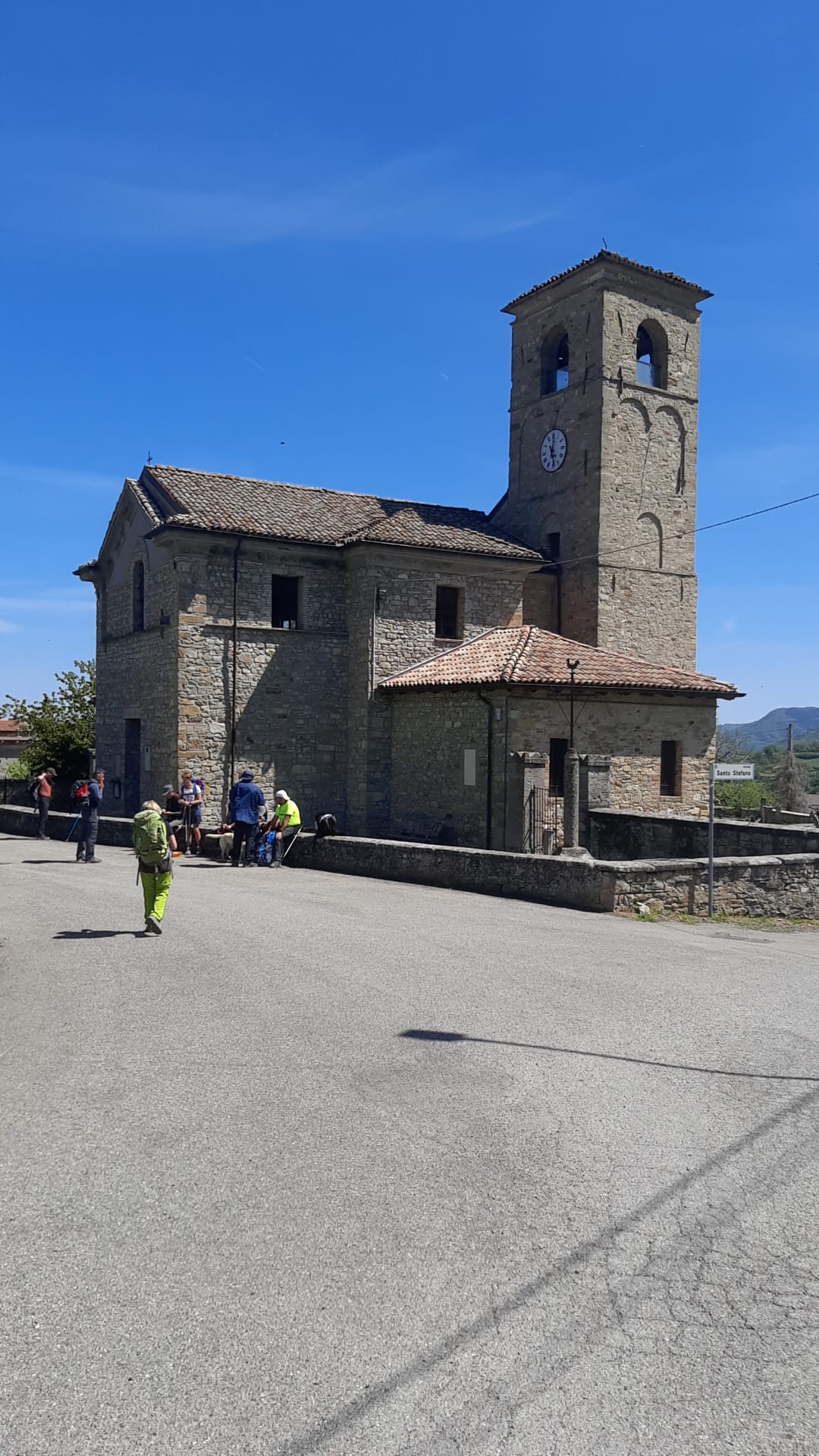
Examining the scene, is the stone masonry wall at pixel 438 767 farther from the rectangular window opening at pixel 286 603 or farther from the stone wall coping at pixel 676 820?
the rectangular window opening at pixel 286 603

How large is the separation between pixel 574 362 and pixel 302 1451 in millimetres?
28601

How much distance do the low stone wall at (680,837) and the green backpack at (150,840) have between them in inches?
406

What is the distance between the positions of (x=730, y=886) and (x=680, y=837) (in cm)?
364

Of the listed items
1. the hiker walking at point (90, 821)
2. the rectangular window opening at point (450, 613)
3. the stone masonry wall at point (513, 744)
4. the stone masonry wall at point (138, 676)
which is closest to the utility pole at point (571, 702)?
the stone masonry wall at point (513, 744)

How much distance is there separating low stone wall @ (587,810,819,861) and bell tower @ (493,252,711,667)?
367 inches

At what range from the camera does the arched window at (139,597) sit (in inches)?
1024

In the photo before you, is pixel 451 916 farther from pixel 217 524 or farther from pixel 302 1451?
pixel 217 524

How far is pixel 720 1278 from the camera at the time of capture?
13.4 ft

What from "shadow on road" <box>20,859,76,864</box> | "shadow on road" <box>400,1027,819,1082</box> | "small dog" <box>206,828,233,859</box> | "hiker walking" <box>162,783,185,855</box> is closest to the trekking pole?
"small dog" <box>206,828,233,859</box>

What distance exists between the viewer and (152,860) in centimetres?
1079

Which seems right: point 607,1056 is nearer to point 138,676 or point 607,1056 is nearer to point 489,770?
point 489,770

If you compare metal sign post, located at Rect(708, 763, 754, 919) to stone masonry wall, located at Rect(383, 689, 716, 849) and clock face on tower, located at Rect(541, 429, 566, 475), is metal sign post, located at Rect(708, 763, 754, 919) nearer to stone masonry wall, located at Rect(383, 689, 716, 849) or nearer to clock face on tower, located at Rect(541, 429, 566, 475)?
stone masonry wall, located at Rect(383, 689, 716, 849)

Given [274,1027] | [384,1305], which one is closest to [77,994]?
[274,1027]

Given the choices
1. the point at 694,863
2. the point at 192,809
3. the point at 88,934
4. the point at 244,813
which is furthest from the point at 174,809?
the point at 694,863
